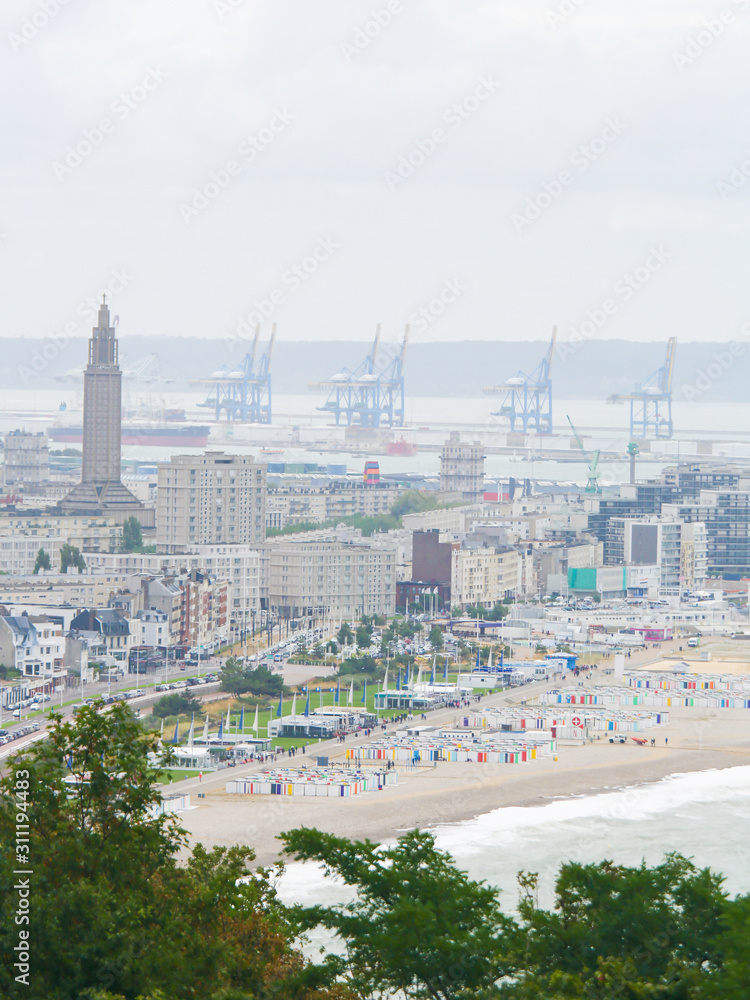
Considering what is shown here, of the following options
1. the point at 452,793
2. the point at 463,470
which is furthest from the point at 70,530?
the point at 452,793

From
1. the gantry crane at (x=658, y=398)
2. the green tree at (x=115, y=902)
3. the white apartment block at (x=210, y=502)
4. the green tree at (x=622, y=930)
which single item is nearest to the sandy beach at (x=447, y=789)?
the green tree at (x=622, y=930)

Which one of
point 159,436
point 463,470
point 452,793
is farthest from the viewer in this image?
point 159,436

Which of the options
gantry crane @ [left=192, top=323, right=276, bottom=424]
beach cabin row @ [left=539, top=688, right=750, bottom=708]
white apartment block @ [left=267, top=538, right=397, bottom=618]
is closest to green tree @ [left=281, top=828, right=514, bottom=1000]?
beach cabin row @ [left=539, top=688, right=750, bottom=708]

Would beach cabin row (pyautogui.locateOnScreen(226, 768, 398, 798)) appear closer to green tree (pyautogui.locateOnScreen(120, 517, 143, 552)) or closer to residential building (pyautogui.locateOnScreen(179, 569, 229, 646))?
residential building (pyautogui.locateOnScreen(179, 569, 229, 646))

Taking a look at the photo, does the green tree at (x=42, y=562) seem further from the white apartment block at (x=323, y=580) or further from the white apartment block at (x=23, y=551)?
the white apartment block at (x=323, y=580)

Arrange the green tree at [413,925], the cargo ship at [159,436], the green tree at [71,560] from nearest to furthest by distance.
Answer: the green tree at [413,925] < the green tree at [71,560] < the cargo ship at [159,436]

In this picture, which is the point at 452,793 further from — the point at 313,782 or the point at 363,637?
the point at 363,637
